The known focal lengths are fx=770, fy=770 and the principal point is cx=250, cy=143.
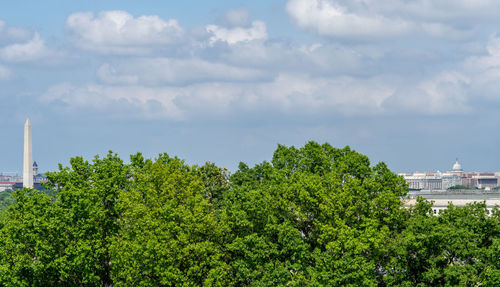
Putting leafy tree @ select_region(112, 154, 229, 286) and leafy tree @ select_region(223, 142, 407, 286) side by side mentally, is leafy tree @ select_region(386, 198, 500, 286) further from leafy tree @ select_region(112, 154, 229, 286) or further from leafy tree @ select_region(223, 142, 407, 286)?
Answer: leafy tree @ select_region(112, 154, 229, 286)

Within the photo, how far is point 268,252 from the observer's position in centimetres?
5322

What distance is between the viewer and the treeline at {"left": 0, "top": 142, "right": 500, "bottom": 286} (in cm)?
5097

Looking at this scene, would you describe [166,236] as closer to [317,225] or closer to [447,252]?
[317,225]

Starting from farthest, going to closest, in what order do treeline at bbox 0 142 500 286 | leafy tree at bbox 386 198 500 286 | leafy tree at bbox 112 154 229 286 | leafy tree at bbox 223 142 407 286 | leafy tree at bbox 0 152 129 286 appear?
leafy tree at bbox 0 152 129 286 < leafy tree at bbox 112 154 229 286 < leafy tree at bbox 223 142 407 286 < treeline at bbox 0 142 500 286 < leafy tree at bbox 386 198 500 286

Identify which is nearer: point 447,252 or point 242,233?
point 447,252

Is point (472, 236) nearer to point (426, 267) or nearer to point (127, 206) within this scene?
point (426, 267)

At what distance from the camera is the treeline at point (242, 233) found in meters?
51.0

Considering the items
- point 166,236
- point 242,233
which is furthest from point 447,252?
point 166,236

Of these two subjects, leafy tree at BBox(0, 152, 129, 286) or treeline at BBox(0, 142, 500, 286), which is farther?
leafy tree at BBox(0, 152, 129, 286)

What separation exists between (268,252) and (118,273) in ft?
34.6

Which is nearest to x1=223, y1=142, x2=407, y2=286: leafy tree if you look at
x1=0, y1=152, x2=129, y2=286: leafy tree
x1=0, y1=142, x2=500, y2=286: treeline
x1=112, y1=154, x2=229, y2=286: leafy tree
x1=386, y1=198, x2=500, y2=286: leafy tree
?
x1=0, y1=142, x2=500, y2=286: treeline

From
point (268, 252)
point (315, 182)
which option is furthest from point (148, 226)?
point (315, 182)

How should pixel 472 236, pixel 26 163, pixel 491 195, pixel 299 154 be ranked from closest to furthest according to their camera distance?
pixel 472 236, pixel 299 154, pixel 26 163, pixel 491 195

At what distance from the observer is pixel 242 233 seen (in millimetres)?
55312
